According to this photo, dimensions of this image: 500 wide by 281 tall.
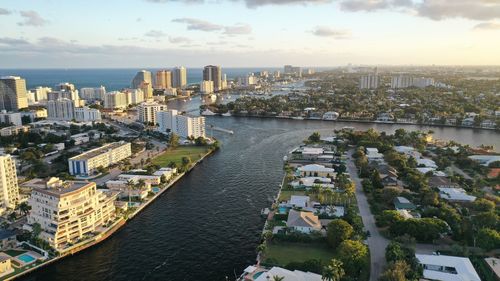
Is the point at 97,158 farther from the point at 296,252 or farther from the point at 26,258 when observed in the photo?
the point at 296,252

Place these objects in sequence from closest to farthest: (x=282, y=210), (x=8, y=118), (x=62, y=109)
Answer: (x=282, y=210) → (x=8, y=118) → (x=62, y=109)

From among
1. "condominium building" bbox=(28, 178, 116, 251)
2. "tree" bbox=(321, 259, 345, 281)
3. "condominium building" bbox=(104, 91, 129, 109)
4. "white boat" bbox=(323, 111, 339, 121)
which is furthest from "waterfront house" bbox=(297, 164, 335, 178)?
"condominium building" bbox=(104, 91, 129, 109)

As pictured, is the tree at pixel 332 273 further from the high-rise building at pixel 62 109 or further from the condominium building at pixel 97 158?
the high-rise building at pixel 62 109

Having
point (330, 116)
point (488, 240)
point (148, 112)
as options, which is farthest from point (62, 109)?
point (488, 240)

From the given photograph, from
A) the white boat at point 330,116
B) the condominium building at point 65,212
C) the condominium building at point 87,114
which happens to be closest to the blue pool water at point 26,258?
the condominium building at point 65,212

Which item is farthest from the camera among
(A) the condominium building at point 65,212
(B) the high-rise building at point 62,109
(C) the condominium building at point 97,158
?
(B) the high-rise building at point 62,109

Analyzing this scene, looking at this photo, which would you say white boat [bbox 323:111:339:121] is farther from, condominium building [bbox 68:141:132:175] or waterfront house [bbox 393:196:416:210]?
waterfront house [bbox 393:196:416:210]
